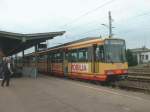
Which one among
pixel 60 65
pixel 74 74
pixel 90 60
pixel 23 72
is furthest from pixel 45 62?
pixel 90 60

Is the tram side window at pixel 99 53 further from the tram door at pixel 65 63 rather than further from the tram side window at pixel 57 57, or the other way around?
the tram side window at pixel 57 57

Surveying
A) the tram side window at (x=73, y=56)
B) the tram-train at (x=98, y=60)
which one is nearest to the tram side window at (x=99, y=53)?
the tram-train at (x=98, y=60)

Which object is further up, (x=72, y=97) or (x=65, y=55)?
(x=65, y=55)

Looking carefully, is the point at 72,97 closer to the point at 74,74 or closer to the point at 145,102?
the point at 145,102

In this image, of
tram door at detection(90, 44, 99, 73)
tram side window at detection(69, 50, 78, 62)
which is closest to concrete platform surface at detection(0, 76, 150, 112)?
tram door at detection(90, 44, 99, 73)

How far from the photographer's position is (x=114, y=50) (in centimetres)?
2048

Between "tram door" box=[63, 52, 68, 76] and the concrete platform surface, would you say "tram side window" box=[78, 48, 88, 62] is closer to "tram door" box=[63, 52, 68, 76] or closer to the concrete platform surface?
"tram door" box=[63, 52, 68, 76]

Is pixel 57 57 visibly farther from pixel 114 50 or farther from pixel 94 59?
pixel 114 50

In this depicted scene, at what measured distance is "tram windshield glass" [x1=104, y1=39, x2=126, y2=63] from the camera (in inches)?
786

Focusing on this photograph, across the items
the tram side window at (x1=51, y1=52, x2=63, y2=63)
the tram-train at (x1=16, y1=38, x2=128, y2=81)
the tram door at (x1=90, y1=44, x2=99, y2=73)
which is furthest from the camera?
the tram side window at (x1=51, y1=52, x2=63, y2=63)

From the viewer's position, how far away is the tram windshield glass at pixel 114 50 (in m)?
20.0

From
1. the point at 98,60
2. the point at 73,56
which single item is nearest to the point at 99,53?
the point at 98,60

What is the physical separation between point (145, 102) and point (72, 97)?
3.31 metres

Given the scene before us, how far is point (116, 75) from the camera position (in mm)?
20391
